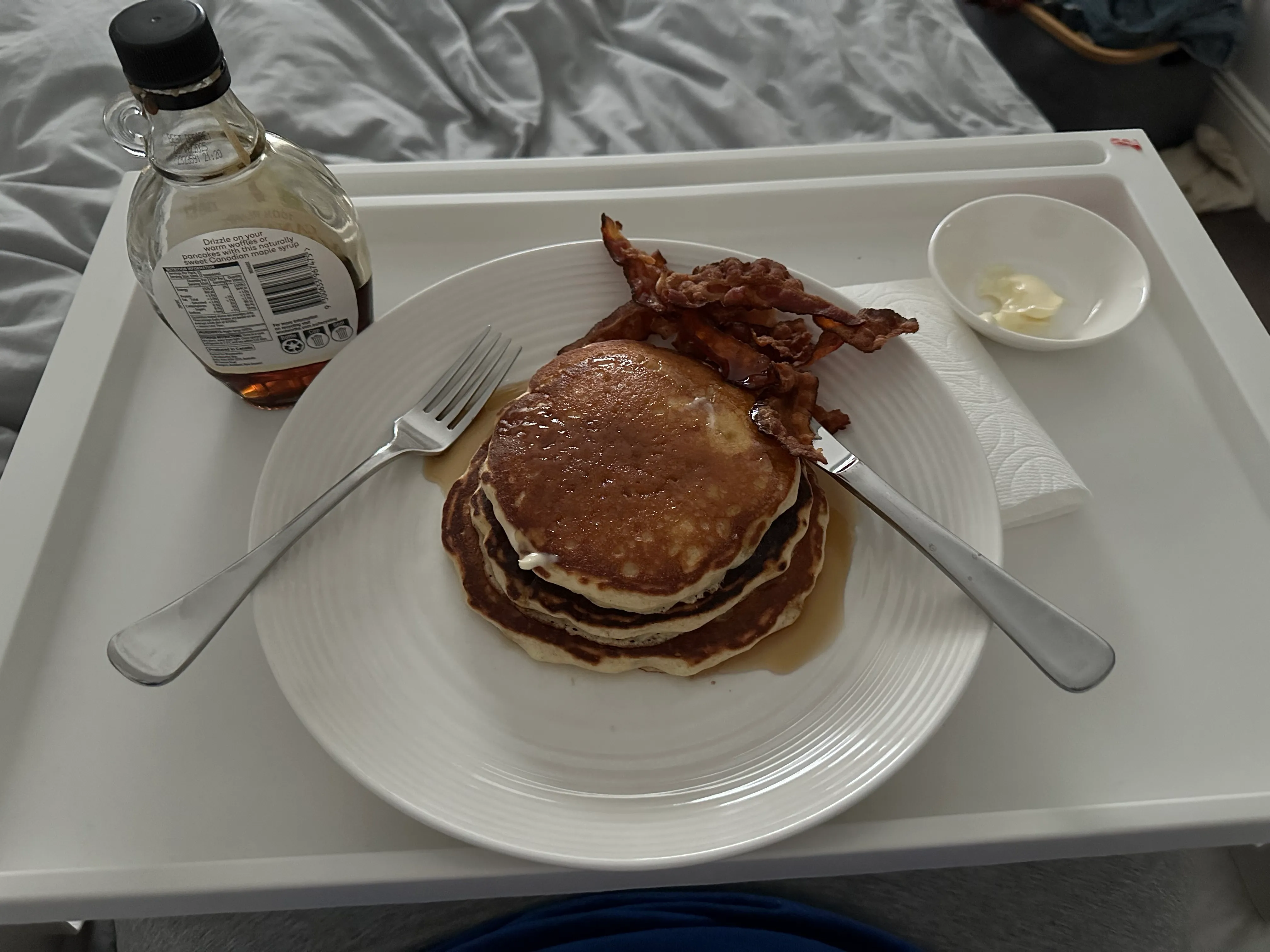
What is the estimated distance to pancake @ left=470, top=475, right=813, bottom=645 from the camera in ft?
2.81

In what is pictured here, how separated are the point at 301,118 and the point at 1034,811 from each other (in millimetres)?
1628

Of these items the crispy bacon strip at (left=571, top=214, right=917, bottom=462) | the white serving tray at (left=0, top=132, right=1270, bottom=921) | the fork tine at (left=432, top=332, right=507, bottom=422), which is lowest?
the white serving tray at (left=0, top=132, right=1270, bottom=921)

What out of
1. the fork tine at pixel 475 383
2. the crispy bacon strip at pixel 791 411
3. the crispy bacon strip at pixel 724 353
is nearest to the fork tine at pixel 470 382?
the fork tine at pixel 475 383

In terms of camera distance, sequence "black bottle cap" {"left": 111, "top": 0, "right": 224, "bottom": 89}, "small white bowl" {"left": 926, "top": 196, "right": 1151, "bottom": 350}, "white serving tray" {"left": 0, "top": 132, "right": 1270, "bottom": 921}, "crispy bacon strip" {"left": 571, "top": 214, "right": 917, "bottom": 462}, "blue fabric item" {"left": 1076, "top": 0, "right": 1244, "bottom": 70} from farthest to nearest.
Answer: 1. "blue fabric item" {"left": 1076, "top": 0, "right": 1244, "bottom": 70}
2. "small white bowl" {"left": 926, "top": 196, "right": 1151, "bottom": 350}
3. "crispy bacon strip" {"left": 571, "top": 214, "right": 917, "bottom": 462}
4. "white serving tray" {"left": 0, "top": 132, "right": 1270, "bottom": 921}
5. "black bottle cap" {"left": 111, "top": 0, "right": 224, "bottom": 89}

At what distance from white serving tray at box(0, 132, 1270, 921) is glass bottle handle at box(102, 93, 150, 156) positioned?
0.34 meters

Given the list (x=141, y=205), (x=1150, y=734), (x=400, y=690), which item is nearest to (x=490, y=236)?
(x=141, y=205)

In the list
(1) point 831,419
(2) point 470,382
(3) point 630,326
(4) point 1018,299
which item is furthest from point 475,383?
(4) point 1018,299

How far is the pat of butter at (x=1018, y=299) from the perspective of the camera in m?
1.17

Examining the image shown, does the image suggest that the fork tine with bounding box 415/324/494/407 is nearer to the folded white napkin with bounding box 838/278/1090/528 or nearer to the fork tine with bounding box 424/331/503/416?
the fork tine with bounding box 424/331/503/416

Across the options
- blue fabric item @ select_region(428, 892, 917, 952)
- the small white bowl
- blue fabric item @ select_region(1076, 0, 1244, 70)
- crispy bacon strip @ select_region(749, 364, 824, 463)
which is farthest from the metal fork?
blue fabric item @ select_region(1076, 0, 1244, 70)

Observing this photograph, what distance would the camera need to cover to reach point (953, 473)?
91 centimetres

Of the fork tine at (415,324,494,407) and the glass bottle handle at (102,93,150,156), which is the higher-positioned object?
the glass bottle handle at (102,93,150,156)

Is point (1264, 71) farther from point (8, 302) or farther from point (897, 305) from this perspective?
point (8, 302)

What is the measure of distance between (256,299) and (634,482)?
0.44 m
